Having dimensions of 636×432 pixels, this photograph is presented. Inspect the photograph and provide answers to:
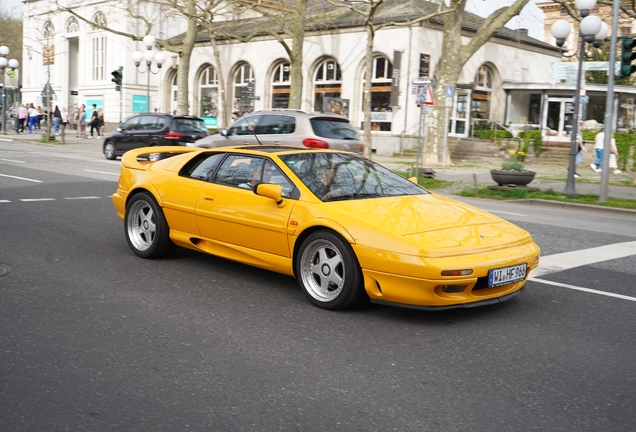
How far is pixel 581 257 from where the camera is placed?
8477mm

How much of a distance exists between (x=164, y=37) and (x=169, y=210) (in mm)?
49391

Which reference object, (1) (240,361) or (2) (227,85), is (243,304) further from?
(2) (227,85)

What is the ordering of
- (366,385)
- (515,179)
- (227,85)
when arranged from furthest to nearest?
(227,85), (515,179), (366,385)

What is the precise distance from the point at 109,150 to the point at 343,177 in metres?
19.9

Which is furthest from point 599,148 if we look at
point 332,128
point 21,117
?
point 21,117

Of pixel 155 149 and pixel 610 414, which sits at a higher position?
pixel 155 149

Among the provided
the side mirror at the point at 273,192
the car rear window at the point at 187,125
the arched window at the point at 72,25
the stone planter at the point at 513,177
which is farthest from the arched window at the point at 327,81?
the side mirror at the point at 273,192

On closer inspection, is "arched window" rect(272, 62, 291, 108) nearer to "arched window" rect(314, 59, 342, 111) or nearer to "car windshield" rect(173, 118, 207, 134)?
"arched window" rect(314, 59, 342, 111)

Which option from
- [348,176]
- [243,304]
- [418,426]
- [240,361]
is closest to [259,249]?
[243,304]

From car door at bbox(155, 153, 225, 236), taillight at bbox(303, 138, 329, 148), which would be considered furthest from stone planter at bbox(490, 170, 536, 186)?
car door at bbox(155, 153, 225, 236)

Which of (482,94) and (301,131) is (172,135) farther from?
(482,94)

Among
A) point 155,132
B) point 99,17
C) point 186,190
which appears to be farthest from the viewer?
point 99,17

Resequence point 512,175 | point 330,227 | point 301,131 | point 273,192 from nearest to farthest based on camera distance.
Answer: point 330,227 → point 273,192 → point 512,175 → point 301,131

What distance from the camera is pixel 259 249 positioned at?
6293 mm
